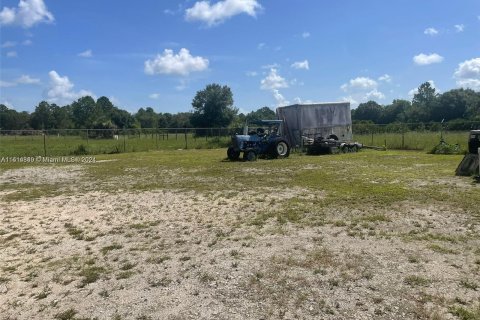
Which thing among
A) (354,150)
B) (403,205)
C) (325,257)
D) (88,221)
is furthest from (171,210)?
(354,150)

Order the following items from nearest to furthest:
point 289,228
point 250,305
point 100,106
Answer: point 250,305, point 289,228, point 100,106

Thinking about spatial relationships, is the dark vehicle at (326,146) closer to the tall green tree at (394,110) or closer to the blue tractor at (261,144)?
the blue tractor at (261,144)

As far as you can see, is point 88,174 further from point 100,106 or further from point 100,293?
point 100,106

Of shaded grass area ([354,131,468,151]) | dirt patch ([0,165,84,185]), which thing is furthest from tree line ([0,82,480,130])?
dirt patch ([0,165,84,185])

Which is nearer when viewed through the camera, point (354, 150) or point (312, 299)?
point (312, 299)

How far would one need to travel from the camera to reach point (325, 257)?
17.8 feet

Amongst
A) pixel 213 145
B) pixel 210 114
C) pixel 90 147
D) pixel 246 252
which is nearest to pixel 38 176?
pixel 246 252

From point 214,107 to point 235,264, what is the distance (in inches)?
2914

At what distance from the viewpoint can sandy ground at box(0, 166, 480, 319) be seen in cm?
413

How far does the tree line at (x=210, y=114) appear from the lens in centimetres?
7694

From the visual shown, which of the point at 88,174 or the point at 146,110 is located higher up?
the point at 146,110

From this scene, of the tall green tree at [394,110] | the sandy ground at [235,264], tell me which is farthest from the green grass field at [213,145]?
the tall green tree at [394,110]

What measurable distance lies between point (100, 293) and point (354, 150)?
21927mm

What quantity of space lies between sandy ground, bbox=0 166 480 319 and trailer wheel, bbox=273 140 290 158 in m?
12.5
